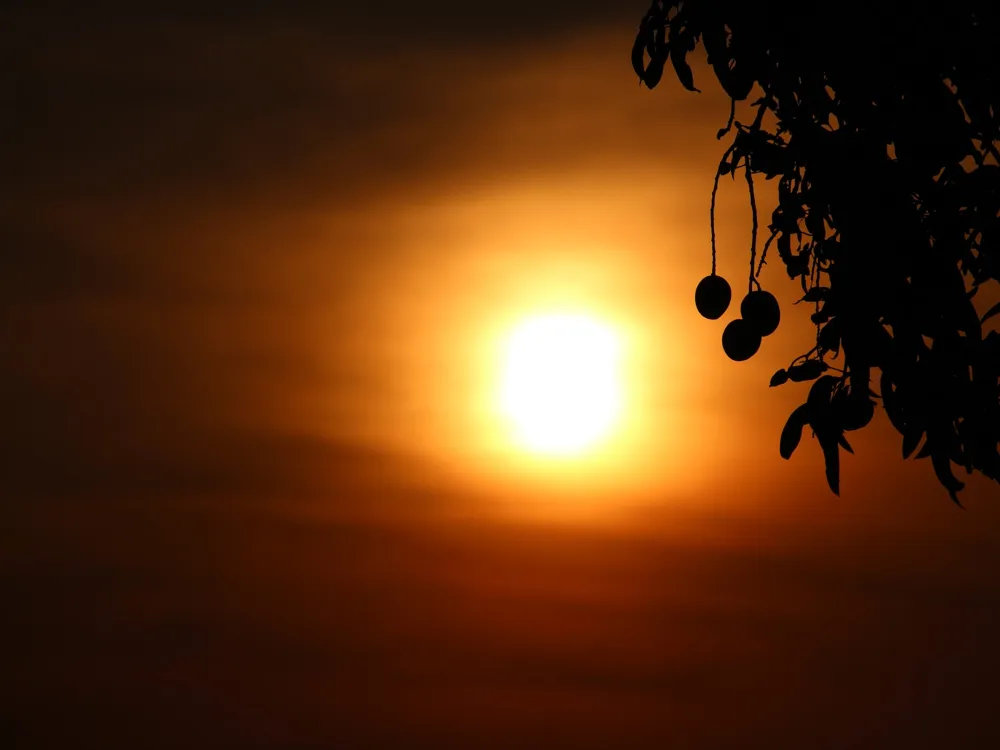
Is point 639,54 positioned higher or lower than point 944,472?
higher

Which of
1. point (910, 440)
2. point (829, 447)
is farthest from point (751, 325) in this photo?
point (910, 440)

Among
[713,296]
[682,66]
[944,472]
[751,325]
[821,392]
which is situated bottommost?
[944,472]

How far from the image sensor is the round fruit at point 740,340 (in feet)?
11.9

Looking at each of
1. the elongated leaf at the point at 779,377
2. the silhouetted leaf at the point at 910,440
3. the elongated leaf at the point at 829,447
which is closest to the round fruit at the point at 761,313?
the elongated leaf at the point at 779,377

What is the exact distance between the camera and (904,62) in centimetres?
339

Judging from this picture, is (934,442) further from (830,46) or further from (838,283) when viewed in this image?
(830,46)

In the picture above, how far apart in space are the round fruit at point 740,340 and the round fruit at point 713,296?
0.56ft

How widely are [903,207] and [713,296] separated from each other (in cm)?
67

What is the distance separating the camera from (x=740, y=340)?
3.64 m

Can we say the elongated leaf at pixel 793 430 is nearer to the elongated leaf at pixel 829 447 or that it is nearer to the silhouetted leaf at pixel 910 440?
the elongated leaf at pixel 829 447

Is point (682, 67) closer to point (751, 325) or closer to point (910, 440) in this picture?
point (751, 325)

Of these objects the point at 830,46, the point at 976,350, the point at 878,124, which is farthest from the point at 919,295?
the point at 830,46

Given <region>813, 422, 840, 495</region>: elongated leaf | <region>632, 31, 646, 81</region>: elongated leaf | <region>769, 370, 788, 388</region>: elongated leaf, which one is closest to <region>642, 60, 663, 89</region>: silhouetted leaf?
<region>632, 31, 646, 81</region>: elongated leaf

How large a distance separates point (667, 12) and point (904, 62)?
0.80 m
